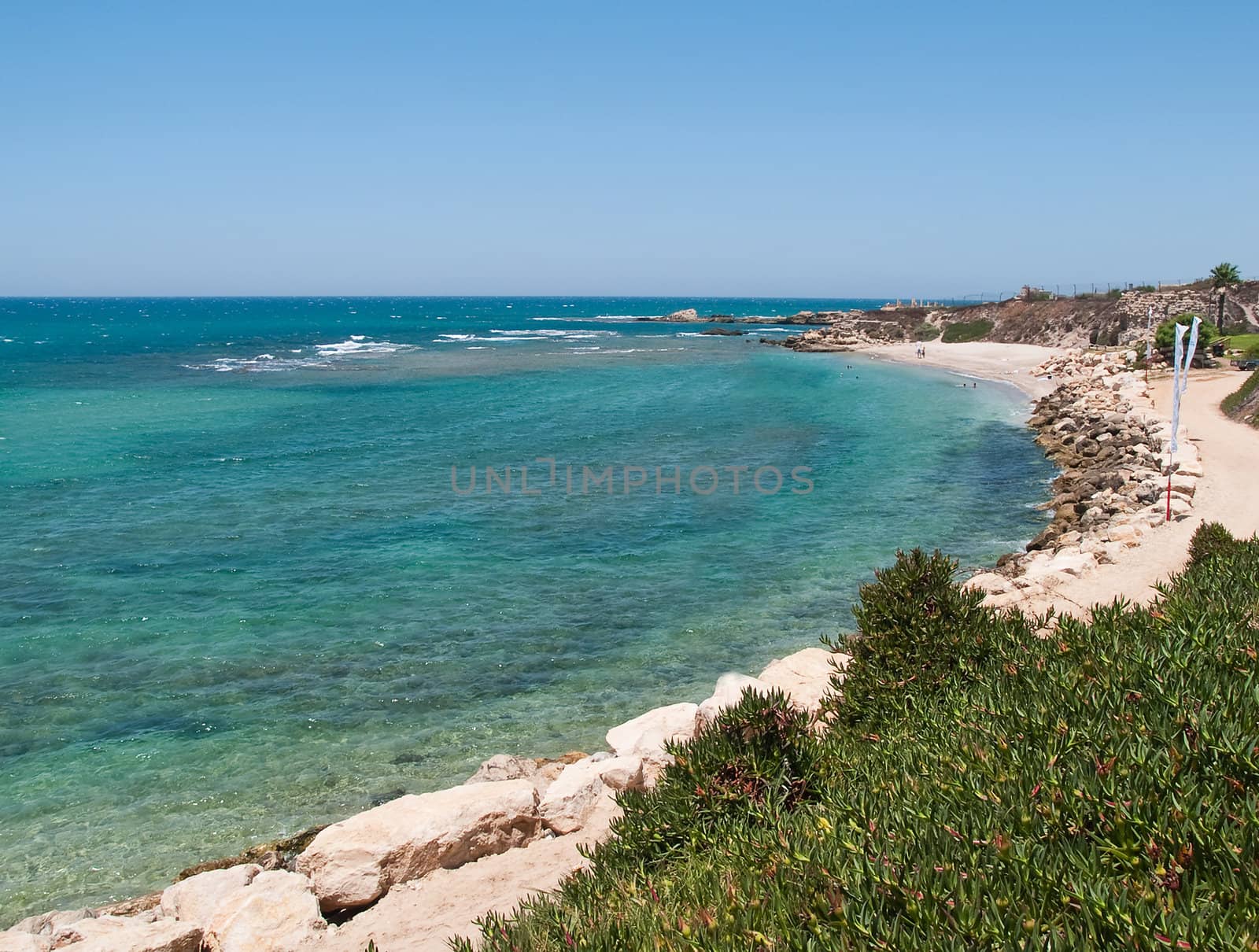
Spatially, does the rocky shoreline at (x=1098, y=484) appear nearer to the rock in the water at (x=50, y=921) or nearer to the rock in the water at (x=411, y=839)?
the rock in the water at (x=411, y=839)

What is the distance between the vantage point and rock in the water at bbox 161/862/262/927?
838cm

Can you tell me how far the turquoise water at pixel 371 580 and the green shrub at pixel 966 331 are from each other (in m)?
41.8

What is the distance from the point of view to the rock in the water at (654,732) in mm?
10969

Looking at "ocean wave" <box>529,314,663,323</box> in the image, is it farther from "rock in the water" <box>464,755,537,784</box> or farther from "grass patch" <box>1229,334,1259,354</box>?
"rock in the water" <box>464,755,537,784</box>

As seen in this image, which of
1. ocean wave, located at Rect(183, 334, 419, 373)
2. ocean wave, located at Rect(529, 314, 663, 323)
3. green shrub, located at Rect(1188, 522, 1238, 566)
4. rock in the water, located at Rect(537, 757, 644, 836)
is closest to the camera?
rock in the water, located at Rect(537, 757, 644, 836)

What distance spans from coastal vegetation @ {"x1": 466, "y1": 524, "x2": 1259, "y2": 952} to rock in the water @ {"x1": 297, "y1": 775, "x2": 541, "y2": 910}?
2.73m

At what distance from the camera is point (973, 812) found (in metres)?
4.93

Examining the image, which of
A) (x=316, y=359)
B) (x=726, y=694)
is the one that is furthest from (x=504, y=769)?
(x=316, y=359)

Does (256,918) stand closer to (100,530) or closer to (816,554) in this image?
(816,554)

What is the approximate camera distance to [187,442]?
36438 mm

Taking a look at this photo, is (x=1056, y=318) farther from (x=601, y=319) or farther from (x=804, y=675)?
(x=601, y=319)

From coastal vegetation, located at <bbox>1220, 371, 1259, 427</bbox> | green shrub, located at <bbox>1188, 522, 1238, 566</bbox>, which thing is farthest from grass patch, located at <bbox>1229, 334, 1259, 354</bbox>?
green shrub, located at <bbox>1188, 522, 1238, 566</bbox>

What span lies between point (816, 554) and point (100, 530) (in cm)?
2060

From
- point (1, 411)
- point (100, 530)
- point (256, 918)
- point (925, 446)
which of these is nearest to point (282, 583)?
point (100, 530)
